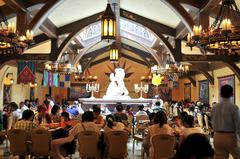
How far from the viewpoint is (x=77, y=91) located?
2900cm

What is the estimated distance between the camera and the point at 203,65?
19.7 m

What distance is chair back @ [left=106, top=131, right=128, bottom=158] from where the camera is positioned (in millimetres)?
Result: 6969

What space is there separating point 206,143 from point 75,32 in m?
13.9

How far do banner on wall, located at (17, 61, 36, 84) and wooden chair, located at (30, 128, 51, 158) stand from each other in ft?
22.2

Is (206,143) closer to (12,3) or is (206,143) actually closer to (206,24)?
(206,24)

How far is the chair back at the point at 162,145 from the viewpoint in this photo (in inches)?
249

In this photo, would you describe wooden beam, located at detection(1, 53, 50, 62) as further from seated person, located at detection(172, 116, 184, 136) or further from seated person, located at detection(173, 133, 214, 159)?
seated person, located at detection(173, 133, 214, 159)

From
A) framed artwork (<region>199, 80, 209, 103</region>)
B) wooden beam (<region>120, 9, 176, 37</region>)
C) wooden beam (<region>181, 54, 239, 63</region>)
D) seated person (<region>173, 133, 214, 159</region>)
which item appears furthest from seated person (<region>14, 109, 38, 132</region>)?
framed artwork (<region>199, 80, 209, 103</region>)

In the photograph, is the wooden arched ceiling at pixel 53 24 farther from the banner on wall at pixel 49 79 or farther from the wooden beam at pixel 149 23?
the banner on wall at pixel 49 79

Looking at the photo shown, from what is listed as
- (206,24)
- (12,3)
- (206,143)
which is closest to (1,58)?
(12,3)

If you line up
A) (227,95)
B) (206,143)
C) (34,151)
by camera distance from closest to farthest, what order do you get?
1. (206,143)
2. (227,95)
3. (34,151)

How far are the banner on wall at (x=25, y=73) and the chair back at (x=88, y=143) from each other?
275 inches

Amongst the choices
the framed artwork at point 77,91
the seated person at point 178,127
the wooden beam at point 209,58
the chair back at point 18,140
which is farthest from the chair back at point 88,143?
the framed artwork at point 77,91

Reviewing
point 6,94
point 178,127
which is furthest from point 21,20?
point 6,94
